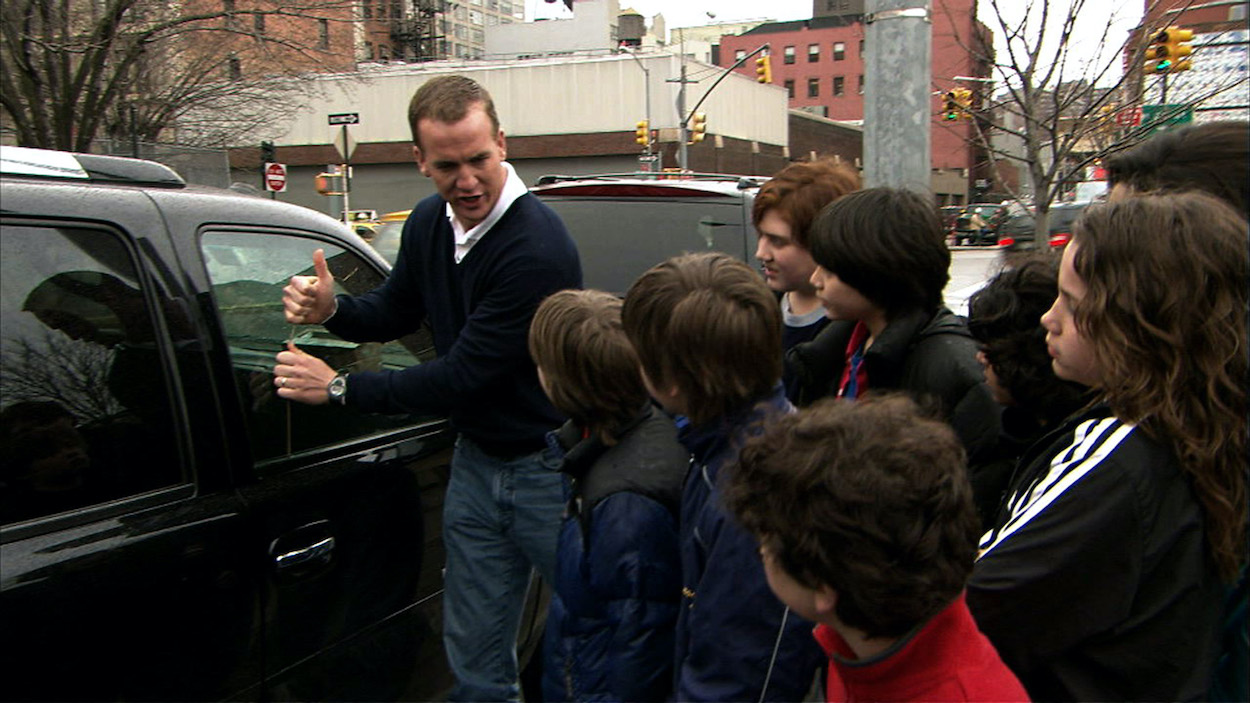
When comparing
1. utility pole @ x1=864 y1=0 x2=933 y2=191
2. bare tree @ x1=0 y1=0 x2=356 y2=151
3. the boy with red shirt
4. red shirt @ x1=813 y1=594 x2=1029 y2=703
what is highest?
bare tree @ x1=0 y1=0 x2=356 y2=151

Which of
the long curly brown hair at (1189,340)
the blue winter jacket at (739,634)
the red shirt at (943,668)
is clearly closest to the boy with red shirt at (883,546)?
the red shirt at (943,668)

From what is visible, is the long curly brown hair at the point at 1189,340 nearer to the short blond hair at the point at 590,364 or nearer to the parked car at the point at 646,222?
the short blond hair at the point at 590,364

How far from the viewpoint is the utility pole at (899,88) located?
4.59 metres

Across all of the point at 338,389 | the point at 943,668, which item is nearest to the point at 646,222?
the point at 338,389

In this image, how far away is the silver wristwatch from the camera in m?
2.55

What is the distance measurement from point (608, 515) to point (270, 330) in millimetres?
1338

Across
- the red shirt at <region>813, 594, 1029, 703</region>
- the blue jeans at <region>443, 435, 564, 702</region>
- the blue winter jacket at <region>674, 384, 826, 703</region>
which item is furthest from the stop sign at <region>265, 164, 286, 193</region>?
the red shirt at <region>813, 594, 1029, 703</region>

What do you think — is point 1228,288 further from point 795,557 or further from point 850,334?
point 850,334

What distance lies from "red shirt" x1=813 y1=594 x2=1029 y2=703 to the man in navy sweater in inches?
57.6

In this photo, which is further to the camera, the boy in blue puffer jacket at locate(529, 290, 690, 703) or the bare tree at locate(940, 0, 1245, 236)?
the bare tree at locate(940, 0, 1245, 236)

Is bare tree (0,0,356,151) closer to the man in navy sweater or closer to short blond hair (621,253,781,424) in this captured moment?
the man in navy sweater

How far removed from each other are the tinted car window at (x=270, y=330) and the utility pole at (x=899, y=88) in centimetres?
262

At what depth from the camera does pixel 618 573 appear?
1.96m

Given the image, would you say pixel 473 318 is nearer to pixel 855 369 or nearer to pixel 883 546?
pixel 855 369
